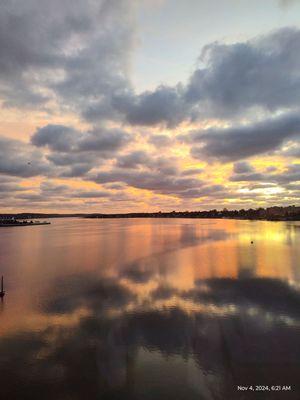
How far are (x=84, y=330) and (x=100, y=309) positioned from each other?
5.81 metres

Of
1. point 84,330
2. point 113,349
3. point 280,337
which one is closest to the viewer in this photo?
point 113,349

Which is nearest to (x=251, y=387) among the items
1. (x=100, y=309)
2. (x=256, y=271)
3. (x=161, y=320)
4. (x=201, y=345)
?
(x=201, y=345)

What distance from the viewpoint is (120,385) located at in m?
17.7

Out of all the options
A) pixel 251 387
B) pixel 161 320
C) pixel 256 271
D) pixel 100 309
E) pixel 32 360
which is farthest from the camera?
pixel 256 271

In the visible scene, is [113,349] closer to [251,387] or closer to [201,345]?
[201,345]

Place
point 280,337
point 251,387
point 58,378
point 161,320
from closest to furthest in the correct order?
1. point 251,387
2. point 58,378
3. point 280,337
4. point 161,320

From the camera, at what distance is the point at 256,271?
51750mm

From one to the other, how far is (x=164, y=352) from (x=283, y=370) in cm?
803

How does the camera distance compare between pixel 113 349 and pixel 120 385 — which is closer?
pixel 120 385

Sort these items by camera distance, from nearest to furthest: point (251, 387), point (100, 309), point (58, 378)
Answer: point (251, 387) < point (58, 378) < point (100, 309)

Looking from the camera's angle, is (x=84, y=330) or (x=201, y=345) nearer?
(x=201, y=345)

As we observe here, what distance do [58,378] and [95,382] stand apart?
2.44m

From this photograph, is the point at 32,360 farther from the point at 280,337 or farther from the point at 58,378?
the point at 280,337

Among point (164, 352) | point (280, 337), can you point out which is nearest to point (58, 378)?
point (164, 352)
